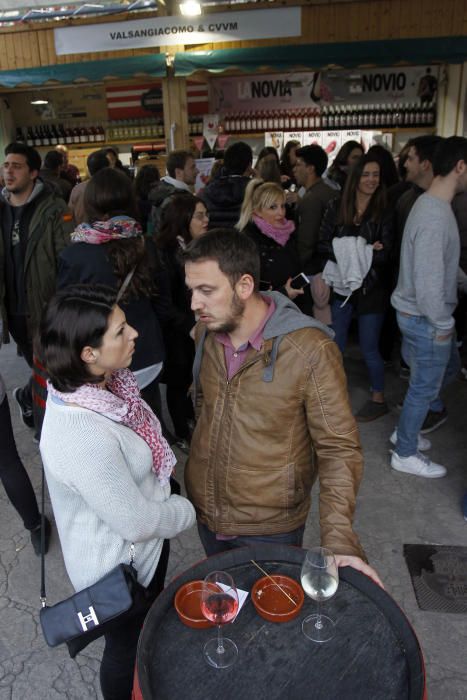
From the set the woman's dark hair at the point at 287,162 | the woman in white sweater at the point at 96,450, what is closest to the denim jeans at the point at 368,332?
the woman in white sweater at the point at 96,450

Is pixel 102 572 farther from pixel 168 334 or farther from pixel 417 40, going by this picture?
pixel 417 40

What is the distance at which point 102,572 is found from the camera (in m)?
1.64

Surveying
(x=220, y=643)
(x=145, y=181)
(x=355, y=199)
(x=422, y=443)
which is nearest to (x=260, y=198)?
(x=355, y=199)

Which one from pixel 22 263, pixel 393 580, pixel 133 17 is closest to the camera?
pixel 393 580

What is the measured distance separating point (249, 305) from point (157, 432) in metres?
0.50

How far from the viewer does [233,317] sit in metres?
1.72

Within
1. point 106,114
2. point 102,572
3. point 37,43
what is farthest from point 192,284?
point 106,114

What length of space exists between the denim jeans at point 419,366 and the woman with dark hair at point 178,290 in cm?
134

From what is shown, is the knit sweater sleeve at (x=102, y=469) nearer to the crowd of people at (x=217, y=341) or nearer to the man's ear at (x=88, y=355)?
the crowd of people at (x=217, y=341)

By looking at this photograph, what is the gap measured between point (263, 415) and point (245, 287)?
1.31 ft

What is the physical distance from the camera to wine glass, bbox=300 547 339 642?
1.42 meters

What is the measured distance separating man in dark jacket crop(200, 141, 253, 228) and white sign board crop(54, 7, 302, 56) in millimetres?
3268

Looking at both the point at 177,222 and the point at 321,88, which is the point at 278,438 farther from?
the point at 321,88

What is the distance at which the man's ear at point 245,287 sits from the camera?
1714mm
